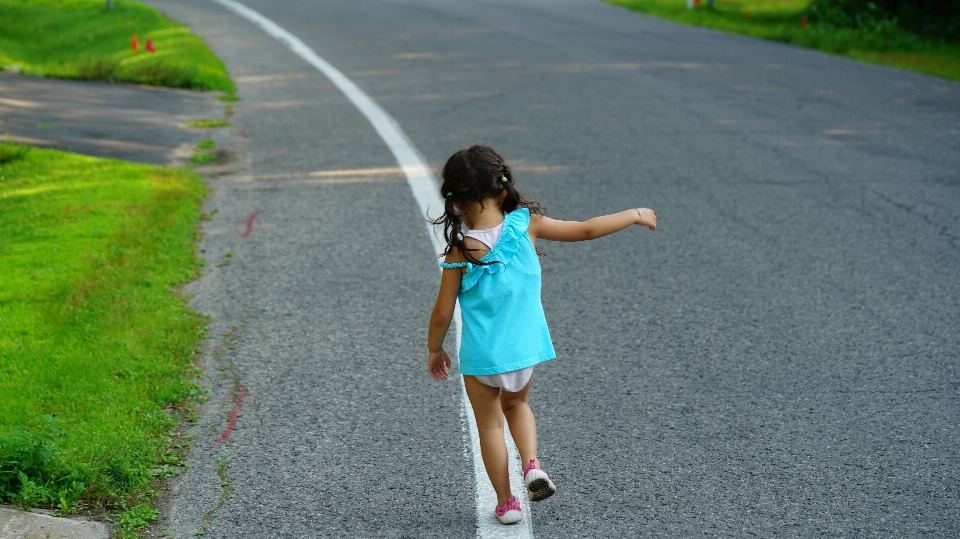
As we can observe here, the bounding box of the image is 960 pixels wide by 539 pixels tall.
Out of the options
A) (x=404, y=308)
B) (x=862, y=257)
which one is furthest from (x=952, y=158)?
(x=404, y=308)

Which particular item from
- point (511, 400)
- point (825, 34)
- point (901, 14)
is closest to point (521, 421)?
point (511, 400)

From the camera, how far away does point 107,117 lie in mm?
10836

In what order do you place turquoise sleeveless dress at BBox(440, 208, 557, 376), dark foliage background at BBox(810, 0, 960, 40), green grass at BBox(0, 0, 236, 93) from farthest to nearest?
dark foliage background at BBox(810, 0, 960, 40) < green grass at BBox(0, 0, 236, 93) < turquoise sleeveless dress at BBox(440, 208, 557, 376)

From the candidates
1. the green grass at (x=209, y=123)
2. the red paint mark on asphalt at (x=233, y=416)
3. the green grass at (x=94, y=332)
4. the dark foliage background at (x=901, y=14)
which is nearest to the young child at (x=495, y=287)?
the red paint mark on asphalt at (x=233, y=416)

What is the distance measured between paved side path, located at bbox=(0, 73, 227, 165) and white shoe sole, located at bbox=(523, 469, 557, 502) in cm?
644

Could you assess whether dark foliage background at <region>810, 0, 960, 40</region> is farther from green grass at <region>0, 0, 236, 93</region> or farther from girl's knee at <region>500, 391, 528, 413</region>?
girl's knee at <region>500, 391, 528, 413</region>

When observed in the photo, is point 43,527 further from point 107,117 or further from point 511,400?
point 107,117

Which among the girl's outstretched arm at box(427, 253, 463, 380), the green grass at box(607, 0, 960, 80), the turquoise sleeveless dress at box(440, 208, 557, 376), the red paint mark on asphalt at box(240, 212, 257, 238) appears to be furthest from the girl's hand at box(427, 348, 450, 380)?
the green grass at box(607, 0, 960, 80)

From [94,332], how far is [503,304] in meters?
2.72

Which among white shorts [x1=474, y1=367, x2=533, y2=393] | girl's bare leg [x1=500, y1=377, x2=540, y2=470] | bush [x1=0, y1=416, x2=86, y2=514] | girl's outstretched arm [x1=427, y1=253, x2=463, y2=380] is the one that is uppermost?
girl's outstretched arm [x1=427, y1=253, x2=463, y2=380]

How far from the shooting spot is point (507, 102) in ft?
39.7

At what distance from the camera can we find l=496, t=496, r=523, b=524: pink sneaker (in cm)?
365

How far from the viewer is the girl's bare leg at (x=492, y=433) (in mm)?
3643

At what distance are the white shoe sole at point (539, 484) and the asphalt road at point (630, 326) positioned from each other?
133mm
